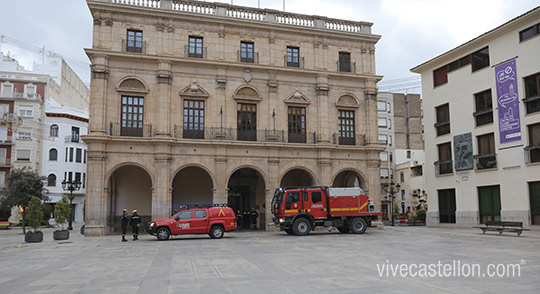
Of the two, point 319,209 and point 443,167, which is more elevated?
→ point 443,167

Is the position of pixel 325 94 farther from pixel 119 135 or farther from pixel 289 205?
pixel 119 135

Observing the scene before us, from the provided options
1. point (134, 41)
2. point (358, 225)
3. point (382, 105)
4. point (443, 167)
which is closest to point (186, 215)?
point (358, 225)

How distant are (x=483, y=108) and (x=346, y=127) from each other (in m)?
9.16

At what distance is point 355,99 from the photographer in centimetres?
3131

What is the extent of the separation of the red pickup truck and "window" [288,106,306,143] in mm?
8321

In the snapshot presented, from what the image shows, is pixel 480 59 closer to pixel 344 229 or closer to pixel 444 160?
pixel 444 160

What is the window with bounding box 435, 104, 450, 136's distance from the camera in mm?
32531

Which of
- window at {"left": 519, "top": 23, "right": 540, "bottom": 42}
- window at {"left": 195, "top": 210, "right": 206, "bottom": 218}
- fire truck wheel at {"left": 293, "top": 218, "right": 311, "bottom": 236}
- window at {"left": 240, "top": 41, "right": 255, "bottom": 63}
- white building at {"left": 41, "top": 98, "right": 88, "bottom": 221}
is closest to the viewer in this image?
window at {"left": 195, "top": 210, "right": 206, "bottom": 218}

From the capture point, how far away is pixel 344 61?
31500 mm

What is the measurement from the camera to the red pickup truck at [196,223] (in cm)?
2227

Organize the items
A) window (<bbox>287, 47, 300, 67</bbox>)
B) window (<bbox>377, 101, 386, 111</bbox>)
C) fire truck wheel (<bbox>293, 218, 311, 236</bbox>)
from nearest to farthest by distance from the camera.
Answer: fire truck wheel (<bbox>293, 218, 311, 236</bbox>)
window (<bbox>287, 47, 300, 67</bbox>)
window (<bbox>377, 101, 386, 111</bbox>)

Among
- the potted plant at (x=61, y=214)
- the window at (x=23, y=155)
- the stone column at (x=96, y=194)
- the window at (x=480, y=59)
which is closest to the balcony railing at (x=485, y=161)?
the window at (x=480, y=59)

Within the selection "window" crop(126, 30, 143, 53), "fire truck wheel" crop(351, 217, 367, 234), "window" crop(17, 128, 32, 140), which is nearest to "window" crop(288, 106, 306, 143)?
"fire truck wheel" crop(351, 217, 367, 234)

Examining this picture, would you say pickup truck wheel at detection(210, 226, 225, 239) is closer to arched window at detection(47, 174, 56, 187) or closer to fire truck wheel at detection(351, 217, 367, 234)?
fire truck wheel at detection(351, 217, 367, 234)
